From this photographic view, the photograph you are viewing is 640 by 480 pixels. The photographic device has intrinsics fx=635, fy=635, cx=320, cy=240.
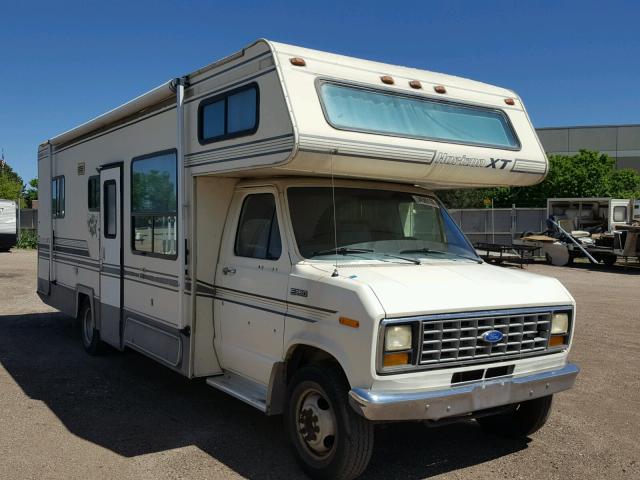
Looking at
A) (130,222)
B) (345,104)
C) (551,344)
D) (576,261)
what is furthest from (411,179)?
(576,261)

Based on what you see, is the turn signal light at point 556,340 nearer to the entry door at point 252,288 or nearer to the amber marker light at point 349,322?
the amber marker light at point 349,322

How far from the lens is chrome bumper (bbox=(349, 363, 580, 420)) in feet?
12.3

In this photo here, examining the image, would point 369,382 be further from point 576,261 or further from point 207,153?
point 576,261

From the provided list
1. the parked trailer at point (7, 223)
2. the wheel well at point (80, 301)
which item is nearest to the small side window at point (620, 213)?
the wheel well at point (80, 301)

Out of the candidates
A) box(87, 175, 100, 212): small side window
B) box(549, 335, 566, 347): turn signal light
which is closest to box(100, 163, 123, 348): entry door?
box(87, 175, 100, 212): small side window

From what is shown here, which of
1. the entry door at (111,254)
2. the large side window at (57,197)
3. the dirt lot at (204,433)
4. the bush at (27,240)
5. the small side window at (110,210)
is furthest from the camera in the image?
the bush at (27,240)

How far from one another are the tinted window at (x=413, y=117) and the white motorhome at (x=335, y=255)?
0.02 metres

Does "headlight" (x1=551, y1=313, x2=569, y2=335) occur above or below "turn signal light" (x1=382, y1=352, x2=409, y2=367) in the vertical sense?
above

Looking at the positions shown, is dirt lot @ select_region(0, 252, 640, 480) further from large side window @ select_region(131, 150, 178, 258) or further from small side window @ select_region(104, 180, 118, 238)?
small side window @ select_region(104, 180, 118, 238)

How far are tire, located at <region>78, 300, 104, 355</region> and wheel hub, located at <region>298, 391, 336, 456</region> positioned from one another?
13.7ft

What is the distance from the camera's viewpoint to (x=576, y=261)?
22672mm

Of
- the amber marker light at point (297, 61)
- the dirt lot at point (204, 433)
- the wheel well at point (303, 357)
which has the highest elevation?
the amber marker light at point (297, 61)

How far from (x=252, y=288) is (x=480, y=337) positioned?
5.88 ft

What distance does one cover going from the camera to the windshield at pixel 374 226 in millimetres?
4855
